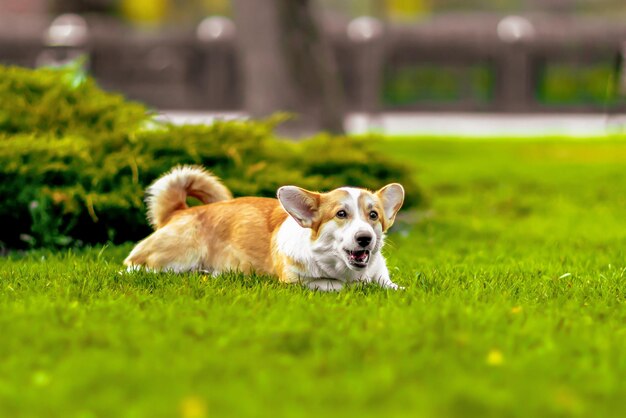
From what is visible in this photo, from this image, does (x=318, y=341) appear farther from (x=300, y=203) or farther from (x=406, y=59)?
(x=406, y=59)

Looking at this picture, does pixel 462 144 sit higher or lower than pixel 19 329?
lower

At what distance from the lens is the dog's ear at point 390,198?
5.98m

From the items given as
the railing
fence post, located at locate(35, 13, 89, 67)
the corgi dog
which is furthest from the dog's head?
fence post, located at locate(35, 13, 89, 67)

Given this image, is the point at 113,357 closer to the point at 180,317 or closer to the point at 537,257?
the point at 180,317

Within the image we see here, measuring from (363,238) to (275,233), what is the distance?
35.3 inches

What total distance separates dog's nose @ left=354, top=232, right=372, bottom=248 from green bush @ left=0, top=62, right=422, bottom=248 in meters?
3.16

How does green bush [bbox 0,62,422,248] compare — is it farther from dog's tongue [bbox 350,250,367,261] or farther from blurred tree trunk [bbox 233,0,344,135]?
blurred tree trunk [bbox 233,0,344,135]

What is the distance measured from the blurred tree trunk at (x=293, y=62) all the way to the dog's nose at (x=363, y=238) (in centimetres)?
893

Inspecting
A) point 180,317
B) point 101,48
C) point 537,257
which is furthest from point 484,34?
point 180,317

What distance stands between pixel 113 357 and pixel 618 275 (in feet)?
12.4

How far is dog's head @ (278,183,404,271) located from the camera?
5.56m

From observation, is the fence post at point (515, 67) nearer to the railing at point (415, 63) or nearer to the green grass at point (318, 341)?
the railing at point (415, 63)

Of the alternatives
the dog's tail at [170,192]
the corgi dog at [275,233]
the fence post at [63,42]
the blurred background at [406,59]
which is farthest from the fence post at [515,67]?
the dog's tail at [170,192]

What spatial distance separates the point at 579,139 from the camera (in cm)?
1791
